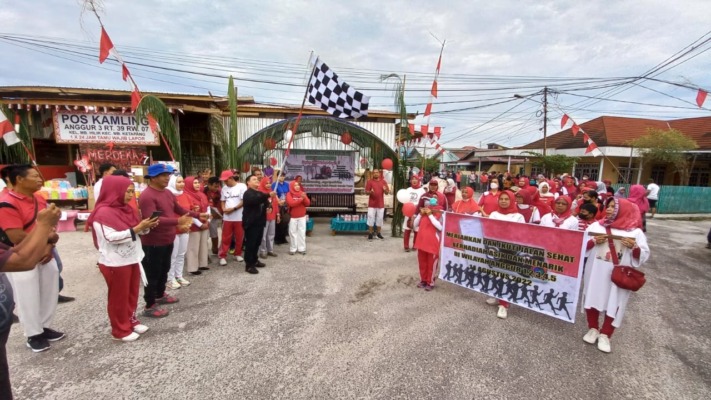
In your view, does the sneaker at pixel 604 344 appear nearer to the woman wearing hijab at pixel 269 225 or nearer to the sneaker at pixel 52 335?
the woman wearing hijab at pixel 269 225

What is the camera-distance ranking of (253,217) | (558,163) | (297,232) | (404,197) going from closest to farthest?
(253,217)
(404,197)
(297,232)
(558,163)

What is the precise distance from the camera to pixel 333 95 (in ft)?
18.5

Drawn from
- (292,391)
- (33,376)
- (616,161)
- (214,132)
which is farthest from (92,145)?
(616,161)

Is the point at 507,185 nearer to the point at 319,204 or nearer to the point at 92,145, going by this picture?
the point at 319,204

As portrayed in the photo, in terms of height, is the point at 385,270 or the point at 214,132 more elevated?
the point at 214,132

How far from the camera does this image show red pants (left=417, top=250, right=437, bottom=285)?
4793mm

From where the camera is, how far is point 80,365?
9.25 ft

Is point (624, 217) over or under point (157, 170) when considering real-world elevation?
under

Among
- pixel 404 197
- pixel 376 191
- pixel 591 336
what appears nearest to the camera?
pixel 591 336

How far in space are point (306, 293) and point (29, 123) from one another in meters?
9.97

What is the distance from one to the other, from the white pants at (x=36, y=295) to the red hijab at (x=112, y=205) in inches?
29.0

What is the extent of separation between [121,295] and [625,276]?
16.8 feet

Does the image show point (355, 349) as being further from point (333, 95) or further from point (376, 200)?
point (376, 200)

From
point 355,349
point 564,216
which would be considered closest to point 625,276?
point 564,216
